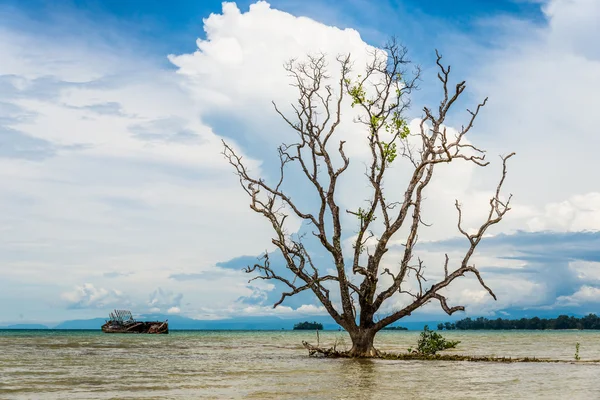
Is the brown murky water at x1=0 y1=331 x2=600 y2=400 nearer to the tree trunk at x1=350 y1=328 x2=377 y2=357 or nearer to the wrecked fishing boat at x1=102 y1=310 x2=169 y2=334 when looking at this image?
the tree trunk at x1=350 y1=328 x2=377 y2=357

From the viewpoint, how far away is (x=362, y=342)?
27.8 metres

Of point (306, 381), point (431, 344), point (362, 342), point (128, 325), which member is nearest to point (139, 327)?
point (128, 325)

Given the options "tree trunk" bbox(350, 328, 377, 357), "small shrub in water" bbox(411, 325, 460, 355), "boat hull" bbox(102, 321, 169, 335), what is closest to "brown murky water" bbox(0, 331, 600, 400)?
"tree trunk" bbox(350, 328, 377, 357)

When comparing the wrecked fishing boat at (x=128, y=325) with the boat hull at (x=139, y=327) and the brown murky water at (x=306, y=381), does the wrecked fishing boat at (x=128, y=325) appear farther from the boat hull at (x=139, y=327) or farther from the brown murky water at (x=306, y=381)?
the brown murky water at (x=306, y=381)

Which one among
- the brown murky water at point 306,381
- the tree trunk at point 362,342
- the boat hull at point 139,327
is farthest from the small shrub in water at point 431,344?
the boat hull at point 139,327

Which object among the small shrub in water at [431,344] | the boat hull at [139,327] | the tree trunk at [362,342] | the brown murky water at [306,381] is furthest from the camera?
the boat hull at [139,327]

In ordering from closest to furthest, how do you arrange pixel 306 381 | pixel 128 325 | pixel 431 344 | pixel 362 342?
pixel 306 381
pixel 362 342
pixel 431 344
pixel 128 325

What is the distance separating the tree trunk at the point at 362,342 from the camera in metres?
27.8

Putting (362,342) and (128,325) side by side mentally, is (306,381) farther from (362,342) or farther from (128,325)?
(128,325)

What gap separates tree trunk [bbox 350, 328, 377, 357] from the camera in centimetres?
2775

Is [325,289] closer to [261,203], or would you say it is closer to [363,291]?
[363,291]

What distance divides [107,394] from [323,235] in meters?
12.5

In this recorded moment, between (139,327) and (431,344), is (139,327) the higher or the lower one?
the higher one

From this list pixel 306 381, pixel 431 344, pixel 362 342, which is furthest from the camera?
pixel 431 344
